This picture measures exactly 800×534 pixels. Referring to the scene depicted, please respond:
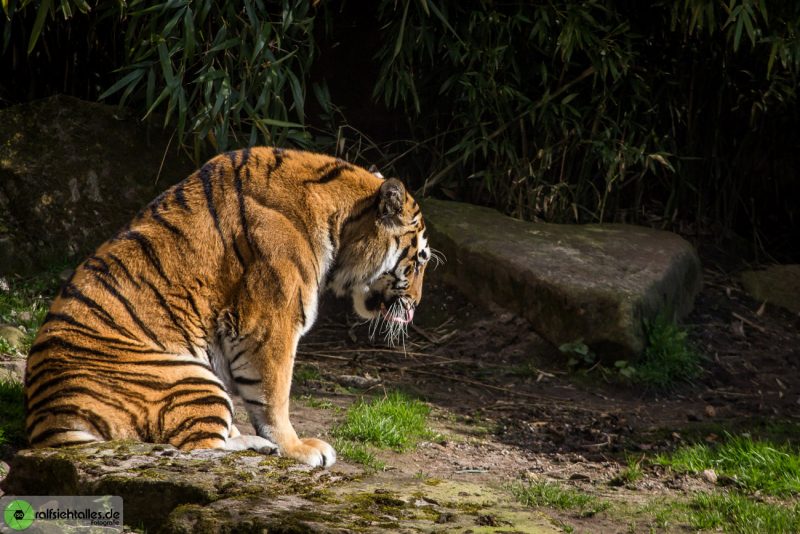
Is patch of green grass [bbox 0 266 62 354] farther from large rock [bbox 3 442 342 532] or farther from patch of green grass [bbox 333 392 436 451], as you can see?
large rock [bbox 3 442 342 532]

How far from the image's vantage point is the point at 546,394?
5.80m

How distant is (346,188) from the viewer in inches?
176

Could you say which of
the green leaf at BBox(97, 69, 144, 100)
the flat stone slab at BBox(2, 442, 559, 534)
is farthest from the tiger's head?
the green leaf at BBox(97, 69, 144, 100)

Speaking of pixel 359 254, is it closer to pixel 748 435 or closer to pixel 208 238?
pixel 208 238

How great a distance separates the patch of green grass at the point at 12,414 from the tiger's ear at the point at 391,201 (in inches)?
67.9

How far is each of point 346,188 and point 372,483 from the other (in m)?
1.63

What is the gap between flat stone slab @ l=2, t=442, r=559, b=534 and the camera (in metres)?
2.83

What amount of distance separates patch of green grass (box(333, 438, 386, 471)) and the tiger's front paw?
0.67ft

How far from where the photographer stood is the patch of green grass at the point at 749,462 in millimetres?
4340

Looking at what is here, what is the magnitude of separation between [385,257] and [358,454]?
89 cm

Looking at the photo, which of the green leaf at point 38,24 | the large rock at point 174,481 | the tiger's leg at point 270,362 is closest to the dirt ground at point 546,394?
the tiger's leg at point 270,362

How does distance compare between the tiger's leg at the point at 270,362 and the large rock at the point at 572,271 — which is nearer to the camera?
the tiger's leg at the point at 270,362

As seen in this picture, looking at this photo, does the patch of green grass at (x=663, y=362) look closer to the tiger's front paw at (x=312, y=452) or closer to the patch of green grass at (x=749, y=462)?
the patch of green grass at (x=749, y=462)

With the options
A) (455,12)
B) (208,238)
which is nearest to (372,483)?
(208,238)
